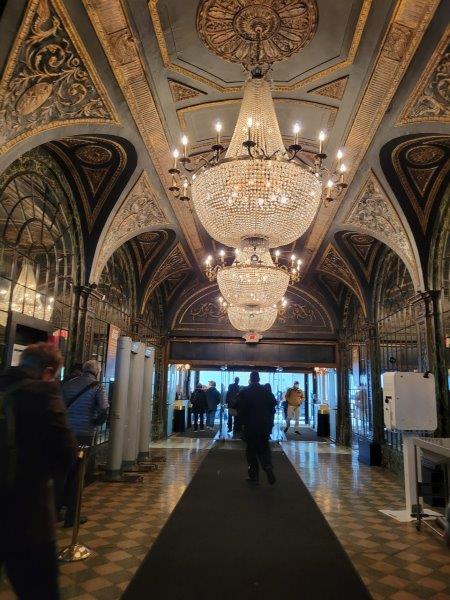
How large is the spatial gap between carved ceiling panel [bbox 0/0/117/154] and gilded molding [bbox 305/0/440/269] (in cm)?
289

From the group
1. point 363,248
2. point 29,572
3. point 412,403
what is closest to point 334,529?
point 412,403

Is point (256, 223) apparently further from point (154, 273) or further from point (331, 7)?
point (154, 273)

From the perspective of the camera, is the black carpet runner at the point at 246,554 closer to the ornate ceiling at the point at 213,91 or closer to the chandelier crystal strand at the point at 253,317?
the chandelier crystal strand at the point at 253,317

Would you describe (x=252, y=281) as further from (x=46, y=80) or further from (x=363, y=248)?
(x=363, y=248)

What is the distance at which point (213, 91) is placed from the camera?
525 cm

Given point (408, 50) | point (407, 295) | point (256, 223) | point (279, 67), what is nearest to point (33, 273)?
point (256, 223)

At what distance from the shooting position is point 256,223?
4.10 metres

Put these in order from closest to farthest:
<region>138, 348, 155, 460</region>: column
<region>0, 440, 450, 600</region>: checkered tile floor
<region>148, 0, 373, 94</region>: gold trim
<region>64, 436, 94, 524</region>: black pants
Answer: <region>0, 440, 450, 600</region>: checkered tile floor < <region>148, 0, 373, 94</region>: gold trim < <region>64, 436, 94, 524</region>: black pants < <region>138, 348, 155, 460</region>: column

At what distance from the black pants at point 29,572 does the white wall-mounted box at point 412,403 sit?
5194 mm

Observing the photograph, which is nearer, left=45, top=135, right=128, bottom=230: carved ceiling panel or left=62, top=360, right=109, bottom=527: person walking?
left=62, top=360, right=109, bottom=527: person walking

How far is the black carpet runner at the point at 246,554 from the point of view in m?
3.10

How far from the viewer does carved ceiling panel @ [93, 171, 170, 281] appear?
722 cm

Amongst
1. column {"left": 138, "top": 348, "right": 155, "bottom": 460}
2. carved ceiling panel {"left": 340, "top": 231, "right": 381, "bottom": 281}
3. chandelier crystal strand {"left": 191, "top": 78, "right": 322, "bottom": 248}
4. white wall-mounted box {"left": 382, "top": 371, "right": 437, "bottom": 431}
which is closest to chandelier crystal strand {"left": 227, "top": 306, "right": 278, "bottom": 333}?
column {"left": 138, "top": 348, "right": 155, "bottom": 460}

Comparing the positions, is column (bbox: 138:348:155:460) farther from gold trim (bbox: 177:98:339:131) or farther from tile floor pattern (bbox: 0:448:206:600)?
gold trim (bbox: 177:98:339:131)
